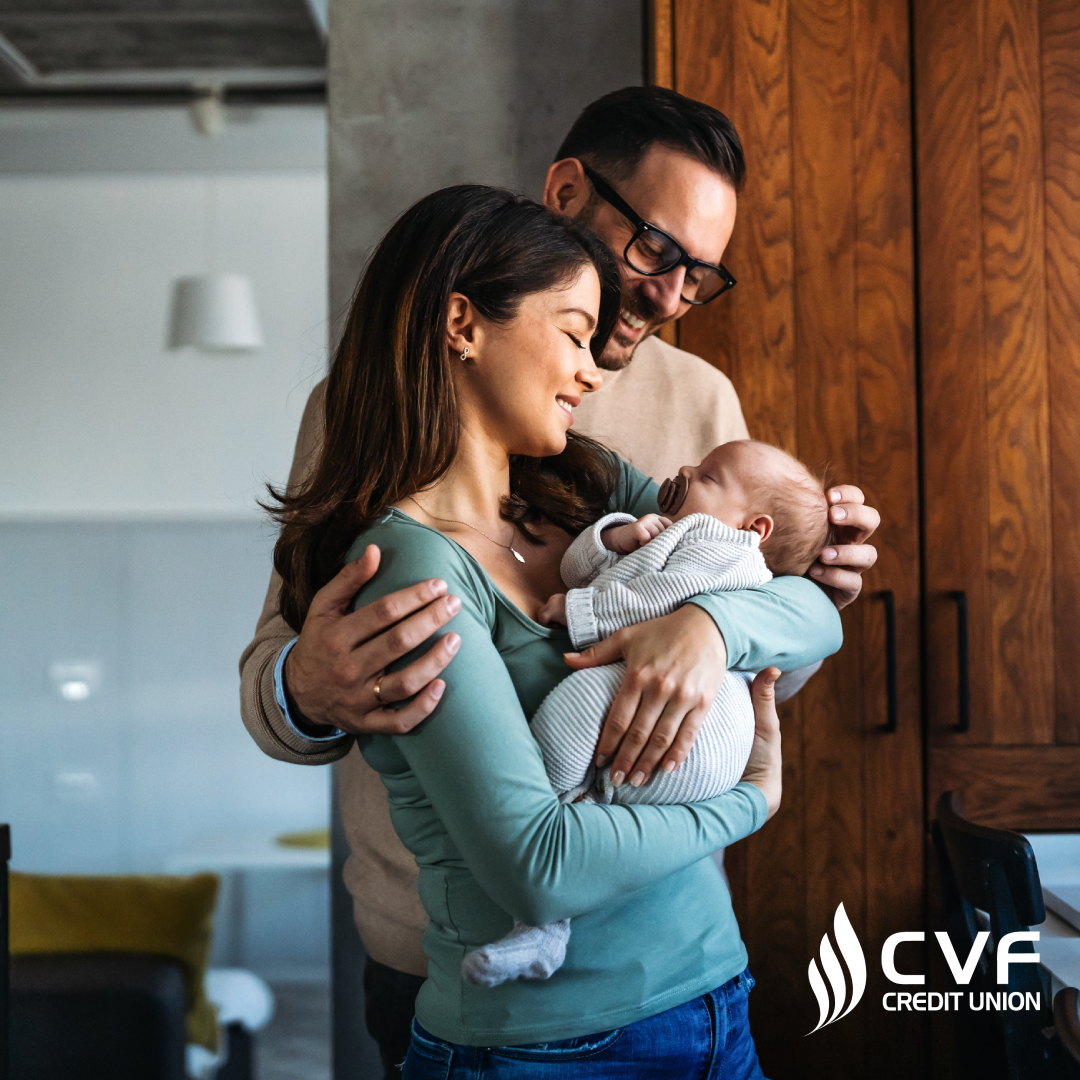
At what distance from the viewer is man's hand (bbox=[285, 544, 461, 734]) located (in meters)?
0.85

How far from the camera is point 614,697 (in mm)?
911

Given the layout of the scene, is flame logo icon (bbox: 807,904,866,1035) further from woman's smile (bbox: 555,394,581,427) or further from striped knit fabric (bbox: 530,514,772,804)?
woman's smile (bbox: 555,394,581,427)

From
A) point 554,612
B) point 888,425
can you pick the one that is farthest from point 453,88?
point 554,612

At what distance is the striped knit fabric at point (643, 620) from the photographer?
904mm

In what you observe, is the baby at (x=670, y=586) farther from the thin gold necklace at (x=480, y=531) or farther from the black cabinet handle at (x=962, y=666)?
the black cabinet handle at (x=962, y=666)

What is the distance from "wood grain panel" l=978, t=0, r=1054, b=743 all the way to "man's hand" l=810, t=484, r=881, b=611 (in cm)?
74

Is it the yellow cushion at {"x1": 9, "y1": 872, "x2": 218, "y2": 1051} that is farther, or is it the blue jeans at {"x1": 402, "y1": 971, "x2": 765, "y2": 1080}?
the yellow cushion at {"x1": 9, "y1": 872, "x2": 218, "y2": 1051}

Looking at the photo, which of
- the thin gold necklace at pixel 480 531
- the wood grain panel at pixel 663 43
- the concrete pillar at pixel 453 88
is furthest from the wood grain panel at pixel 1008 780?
the concrete pillar at pixel 453 88

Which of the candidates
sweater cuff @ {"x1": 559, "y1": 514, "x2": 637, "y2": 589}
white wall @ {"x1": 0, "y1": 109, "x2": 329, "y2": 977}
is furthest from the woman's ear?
white wall @ {"x1": 0, "y1": 109, "x2": 329, "y2": 977}

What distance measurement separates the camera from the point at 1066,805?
185cm

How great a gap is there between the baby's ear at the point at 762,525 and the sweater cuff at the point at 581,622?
0.99 feet

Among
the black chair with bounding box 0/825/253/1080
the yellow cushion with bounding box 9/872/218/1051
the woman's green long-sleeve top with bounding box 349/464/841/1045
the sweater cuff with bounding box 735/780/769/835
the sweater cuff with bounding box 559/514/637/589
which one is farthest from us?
the yellow cushion with bounding box 9/872/218/1051

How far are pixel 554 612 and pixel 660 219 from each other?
675mm

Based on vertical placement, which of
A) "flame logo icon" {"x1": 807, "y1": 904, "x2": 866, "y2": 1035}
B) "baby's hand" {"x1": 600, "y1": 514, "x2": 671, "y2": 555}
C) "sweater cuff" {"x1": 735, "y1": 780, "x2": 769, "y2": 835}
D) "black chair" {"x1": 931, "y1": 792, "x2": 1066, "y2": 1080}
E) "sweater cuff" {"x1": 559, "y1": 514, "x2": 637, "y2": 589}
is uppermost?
"baby's hand" {"x1": 600, "y1": 514, "x2": 671, "y2": 555}
